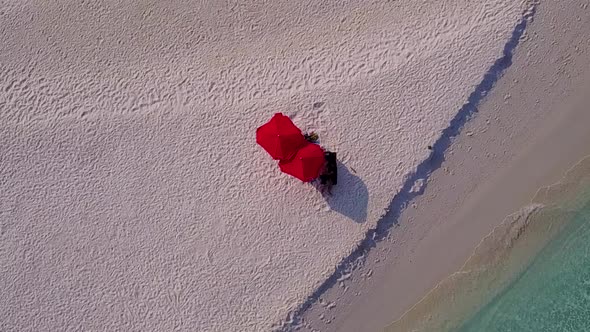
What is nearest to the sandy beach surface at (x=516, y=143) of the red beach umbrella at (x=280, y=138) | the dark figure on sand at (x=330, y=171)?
the dark figure on sand at (x=330, y=171)

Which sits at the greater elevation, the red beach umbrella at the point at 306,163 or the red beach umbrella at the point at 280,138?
the red beach umbrella at the point at 280,138

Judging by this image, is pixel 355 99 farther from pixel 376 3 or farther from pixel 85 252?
pixel 85 252

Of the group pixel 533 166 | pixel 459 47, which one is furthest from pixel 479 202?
pixel 459 47

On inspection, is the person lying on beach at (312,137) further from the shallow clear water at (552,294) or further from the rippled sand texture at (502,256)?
the shallow clear water at (552,294)

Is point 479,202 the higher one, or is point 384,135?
point 384,135

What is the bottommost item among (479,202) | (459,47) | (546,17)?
(479,202)

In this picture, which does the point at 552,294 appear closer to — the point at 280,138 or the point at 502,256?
the point at 502,256

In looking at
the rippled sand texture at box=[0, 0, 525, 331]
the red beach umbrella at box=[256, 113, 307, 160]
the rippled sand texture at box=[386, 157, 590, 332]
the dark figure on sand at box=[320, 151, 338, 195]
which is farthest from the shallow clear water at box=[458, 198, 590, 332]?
the red beach umbrella at box=[256, 113, 307, 160]
